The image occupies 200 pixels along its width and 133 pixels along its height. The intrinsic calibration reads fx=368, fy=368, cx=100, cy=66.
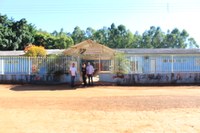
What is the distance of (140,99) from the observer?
16.2 m

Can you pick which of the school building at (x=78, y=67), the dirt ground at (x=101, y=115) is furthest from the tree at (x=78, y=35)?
the dirt ground at (x=101, y=115)

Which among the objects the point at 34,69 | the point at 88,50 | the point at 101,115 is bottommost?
the point at 101,115

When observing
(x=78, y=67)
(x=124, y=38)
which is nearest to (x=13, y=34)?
(x=78, y=67)

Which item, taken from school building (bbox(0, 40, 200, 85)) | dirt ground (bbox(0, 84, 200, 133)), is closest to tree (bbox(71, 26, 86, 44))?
school building (bbox(0, 40, 200, 85))

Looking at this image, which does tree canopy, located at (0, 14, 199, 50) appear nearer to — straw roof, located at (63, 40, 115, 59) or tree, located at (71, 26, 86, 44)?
tree, located at (71, 26, 86, 44)

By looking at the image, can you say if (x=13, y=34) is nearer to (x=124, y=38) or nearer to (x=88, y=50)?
(x=88, y=50)

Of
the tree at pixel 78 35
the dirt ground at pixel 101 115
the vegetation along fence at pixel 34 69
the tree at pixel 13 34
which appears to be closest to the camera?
the dirt ground at pixel 101 115

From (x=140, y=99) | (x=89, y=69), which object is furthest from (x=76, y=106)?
(x=89, y=69)

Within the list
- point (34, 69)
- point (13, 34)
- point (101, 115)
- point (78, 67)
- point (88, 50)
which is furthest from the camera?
point (13, 34)

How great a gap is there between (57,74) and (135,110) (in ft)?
41.1

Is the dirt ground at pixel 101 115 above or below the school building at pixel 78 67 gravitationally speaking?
below

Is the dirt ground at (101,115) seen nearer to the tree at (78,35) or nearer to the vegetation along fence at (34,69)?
the vegetation along fence at (34,69)

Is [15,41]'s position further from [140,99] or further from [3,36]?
[140,99]

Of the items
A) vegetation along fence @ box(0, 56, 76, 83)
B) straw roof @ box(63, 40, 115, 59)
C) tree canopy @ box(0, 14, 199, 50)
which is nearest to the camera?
vegetation along fence @ box(0, 56, 76, 83)
